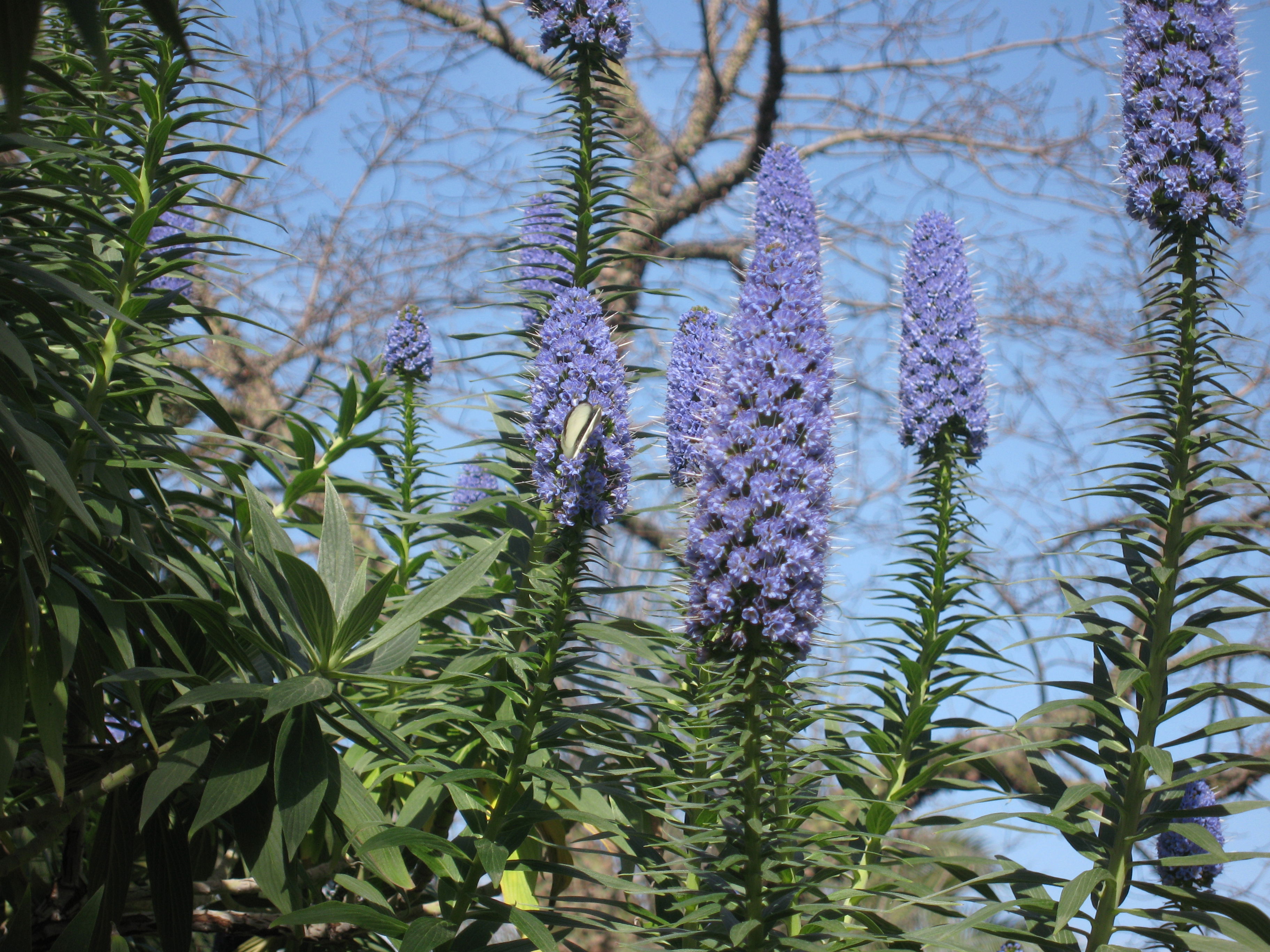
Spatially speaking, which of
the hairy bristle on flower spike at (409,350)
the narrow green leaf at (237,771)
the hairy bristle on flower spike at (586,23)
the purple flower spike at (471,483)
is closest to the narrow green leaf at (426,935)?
the narrow green leaf at (237,771)

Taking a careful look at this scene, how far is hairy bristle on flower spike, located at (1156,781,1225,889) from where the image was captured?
2.23 meters

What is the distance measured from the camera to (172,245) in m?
2.17

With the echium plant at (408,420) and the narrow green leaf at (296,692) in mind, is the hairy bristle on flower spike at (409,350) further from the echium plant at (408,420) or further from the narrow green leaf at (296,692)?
the narrow green leaf at (296,692)

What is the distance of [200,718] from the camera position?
6.39 ft

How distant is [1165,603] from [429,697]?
1.70 m

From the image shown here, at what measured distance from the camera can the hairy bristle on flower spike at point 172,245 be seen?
2229 mm

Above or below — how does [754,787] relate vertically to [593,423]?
below

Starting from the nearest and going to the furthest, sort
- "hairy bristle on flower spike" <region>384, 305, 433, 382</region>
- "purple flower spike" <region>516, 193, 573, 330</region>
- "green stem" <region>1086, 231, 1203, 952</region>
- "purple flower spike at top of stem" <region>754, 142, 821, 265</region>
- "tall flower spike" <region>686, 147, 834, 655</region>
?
"tall flower spike" <region>686, 147, 834, 655</region>
"green stem" <region>1086, 231, 1203, 952</region>
"purple flower spike" <region>516, 193, 573, 330</region>
"purple flower spike at top of stem" <region>754, 142, 821, 265</region>
"hairy bristle on flower spike" <region>384, 305, 433, 382</region>

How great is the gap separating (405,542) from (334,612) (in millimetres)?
1175

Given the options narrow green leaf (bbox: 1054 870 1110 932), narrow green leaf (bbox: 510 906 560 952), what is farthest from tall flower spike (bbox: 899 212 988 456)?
narrow green leaf (bbox: 510 906 560 952)

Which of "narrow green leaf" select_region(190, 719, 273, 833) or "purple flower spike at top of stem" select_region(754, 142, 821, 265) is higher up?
"purple flower spike at top of stem" select_region(754, 142, 821, 265)

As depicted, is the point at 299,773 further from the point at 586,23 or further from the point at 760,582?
the point at 586,23

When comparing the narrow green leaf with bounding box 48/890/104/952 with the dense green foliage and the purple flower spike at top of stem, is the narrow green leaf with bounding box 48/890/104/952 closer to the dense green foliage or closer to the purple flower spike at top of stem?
the dense green foliage

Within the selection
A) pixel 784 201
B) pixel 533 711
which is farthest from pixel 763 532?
pixel 784 201
